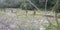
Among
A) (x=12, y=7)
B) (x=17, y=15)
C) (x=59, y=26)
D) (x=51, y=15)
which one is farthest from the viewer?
(x=12, y=7)

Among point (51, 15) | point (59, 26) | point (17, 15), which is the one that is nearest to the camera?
point (59, 26)

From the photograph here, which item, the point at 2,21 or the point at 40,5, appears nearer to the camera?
the point at 2,21

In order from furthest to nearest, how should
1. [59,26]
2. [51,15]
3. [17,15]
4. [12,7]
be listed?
[12,7] → [17,15] → [51,15] → [59,26]

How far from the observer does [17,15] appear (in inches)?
157

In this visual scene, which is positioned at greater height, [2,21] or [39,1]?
[39,1]

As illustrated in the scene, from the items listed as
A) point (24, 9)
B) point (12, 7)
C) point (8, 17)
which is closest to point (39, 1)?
point (24, 9)

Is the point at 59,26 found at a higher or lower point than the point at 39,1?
lower

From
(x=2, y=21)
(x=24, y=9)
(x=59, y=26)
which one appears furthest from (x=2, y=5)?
(x=59, y=26)

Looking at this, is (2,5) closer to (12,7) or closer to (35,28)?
(12,7)

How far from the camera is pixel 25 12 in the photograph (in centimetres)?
419

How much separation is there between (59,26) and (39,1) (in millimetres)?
1399

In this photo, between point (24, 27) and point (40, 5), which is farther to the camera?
point (40, 5)

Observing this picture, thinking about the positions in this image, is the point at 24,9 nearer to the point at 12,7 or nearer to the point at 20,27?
the point at 12,7

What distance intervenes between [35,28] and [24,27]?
23cm
